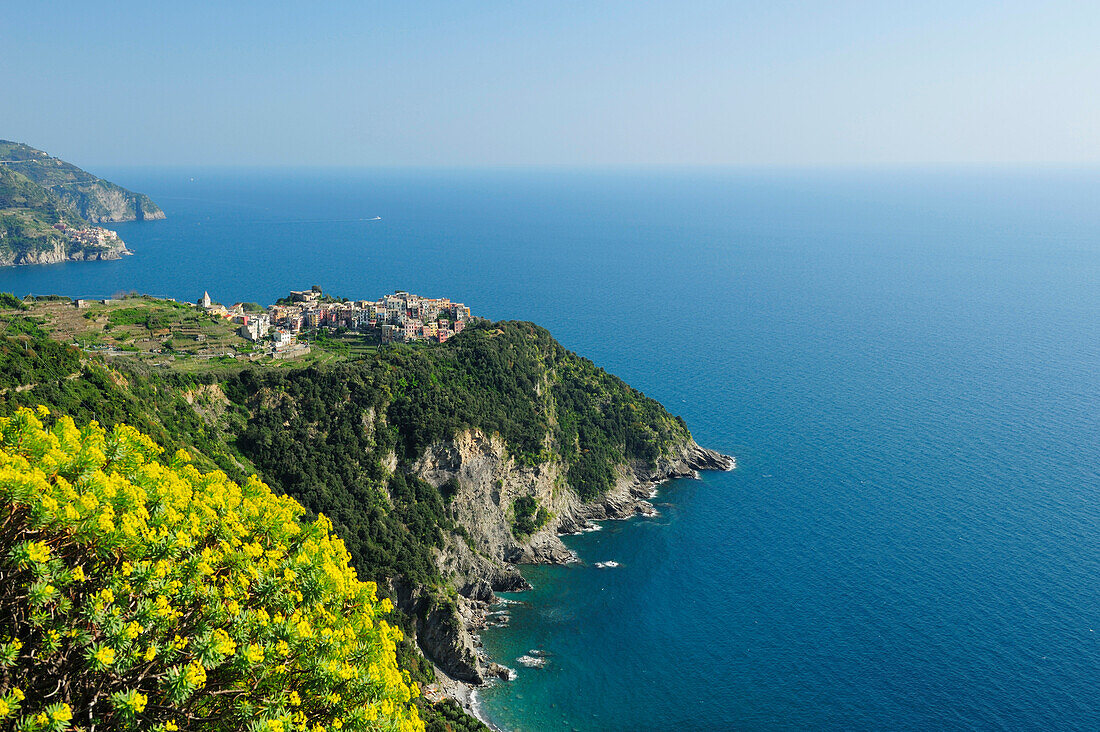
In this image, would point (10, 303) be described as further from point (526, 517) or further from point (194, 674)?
point (194, 674)

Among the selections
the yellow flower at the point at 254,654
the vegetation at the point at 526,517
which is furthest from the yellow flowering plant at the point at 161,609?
the vegetation at the point at 526,517

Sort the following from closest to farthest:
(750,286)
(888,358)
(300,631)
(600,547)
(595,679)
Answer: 1. (300,631)
2. (595,679)
3. (600,547)
4. (888,358)
5. (750,286)

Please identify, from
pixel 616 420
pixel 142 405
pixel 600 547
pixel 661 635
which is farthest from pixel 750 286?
pixel 142 405

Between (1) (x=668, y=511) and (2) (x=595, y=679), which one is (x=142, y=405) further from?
(1) (x=668, y=511)

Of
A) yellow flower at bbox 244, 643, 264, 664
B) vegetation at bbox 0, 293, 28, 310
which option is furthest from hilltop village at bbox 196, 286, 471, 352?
yellow flower at bbox 244, 643, 264, 664

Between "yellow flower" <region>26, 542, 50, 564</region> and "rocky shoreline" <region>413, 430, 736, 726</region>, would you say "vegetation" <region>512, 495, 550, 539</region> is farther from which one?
"yellow flower" <region>26, 542, 50, 564</region>

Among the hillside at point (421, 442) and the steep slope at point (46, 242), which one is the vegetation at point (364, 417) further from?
the steep slope at point (46, 242)
